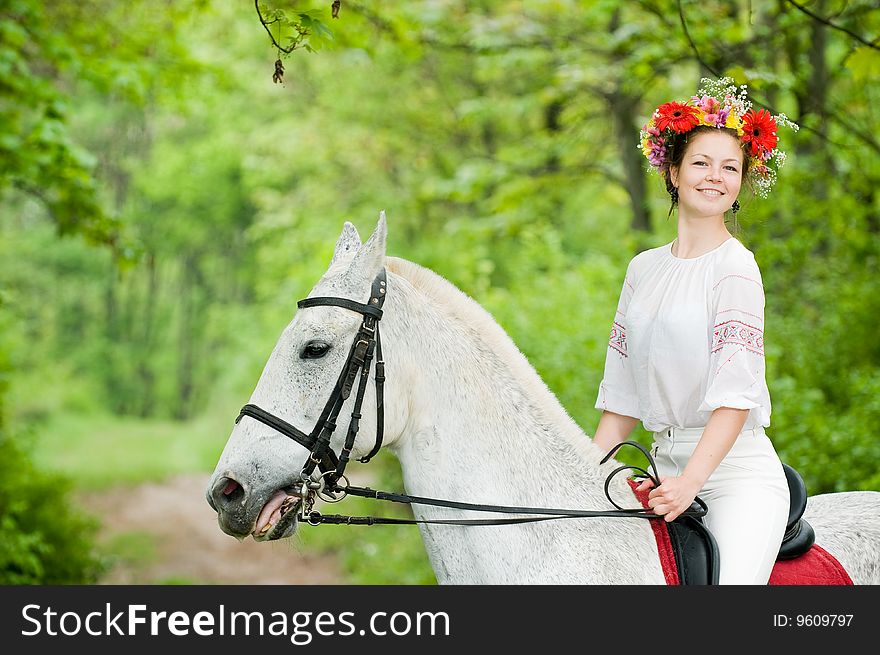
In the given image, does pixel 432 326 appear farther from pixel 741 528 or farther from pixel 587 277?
pixel 587 277

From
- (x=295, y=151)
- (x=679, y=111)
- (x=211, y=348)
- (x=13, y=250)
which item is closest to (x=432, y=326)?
(x=679, y=111)

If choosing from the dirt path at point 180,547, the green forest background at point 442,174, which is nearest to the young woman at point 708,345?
the green forest background at point 442,174

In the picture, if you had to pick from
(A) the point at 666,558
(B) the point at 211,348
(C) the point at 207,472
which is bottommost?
(A) the point at 666,558

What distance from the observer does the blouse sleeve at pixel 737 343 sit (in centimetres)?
266

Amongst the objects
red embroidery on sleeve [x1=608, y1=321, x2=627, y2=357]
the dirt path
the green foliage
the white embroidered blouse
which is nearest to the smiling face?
the white embroidered blouse

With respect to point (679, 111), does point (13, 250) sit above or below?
above

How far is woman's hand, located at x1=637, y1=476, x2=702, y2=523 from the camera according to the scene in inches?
105

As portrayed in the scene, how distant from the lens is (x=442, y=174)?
18.4m

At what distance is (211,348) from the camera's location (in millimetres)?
36531

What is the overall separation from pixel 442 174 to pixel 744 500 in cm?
1599

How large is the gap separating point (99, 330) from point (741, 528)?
3583 centimetres

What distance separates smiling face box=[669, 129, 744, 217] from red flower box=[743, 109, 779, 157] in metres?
0.05

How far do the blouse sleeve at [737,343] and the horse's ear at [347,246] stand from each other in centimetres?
111

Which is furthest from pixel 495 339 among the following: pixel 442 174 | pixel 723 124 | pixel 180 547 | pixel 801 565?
pixel 442 174
